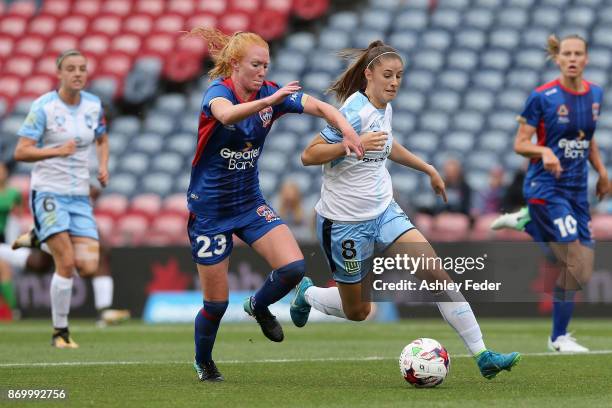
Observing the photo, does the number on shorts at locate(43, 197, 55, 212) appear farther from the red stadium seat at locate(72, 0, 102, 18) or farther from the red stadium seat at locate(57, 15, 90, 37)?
the red stadium seat at locate(72, 0, 102, 18)

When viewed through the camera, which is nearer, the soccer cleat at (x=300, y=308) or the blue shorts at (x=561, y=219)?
the soccer cleat at (x=300, y=308)

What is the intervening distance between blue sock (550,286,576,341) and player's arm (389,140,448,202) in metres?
2.45

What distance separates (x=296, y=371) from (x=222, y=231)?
1369 mm

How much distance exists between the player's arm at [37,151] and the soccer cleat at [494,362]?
4165mm

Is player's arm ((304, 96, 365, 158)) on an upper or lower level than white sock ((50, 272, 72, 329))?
upper

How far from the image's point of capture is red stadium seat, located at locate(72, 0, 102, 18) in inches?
945

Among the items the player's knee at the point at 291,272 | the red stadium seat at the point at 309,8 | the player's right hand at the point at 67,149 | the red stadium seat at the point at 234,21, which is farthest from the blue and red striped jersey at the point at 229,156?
the red stadium seat at the point at 309,8

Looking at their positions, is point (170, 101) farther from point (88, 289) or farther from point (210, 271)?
point (210, 271)

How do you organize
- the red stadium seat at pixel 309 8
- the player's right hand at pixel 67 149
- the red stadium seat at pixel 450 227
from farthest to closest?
1. the red stadium seat at pixel 309 8
2. the red stadium seat at pixel 450 227
3. the player's right hand at pixel 67 149

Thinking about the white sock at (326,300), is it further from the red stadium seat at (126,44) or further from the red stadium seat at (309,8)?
the red stadium seat at (126,44)

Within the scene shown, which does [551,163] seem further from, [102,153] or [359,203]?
[102,153]

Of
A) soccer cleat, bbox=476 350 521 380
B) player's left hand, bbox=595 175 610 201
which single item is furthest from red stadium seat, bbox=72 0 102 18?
soccer cleat, bbox=476 350 521 380

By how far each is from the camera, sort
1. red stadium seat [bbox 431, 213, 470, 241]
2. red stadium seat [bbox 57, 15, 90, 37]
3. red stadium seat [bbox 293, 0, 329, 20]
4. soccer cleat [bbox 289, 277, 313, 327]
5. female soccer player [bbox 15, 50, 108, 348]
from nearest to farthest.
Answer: soccer cleat [bbox 289, 277, 313, 327] → female soccer player [bbox 15, 50, 108, 348] → red stadium seat [bbox 431, 213, 470, 241] → red stadium seat [bbox 293, 0, 329, 20] → red stadium seat [bbox 57, 15, 90, 37]

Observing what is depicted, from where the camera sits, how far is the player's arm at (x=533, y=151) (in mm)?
9312
